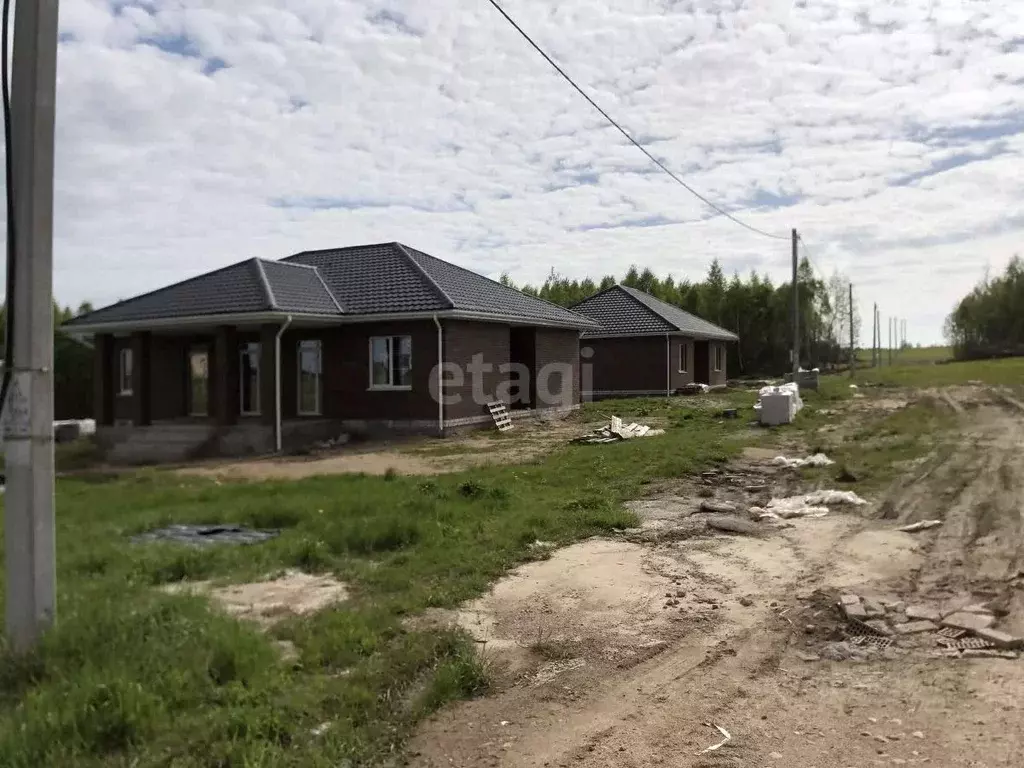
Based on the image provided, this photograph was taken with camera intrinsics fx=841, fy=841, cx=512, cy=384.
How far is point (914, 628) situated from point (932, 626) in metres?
0.12

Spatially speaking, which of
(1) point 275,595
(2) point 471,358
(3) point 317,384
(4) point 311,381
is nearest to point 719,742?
(1) point 275,595

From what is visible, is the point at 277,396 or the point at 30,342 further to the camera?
the point at 277,396

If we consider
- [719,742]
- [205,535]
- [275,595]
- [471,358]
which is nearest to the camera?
[719,742]

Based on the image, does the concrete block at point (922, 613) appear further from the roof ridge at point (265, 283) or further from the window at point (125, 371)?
the window at point (125, 371)

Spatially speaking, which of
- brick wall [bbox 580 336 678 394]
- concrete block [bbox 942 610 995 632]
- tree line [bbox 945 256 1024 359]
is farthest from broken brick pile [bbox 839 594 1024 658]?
tree line [bbox 945 256 1024 359]

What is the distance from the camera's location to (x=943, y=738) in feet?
12.6

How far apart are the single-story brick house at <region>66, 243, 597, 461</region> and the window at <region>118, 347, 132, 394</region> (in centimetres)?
3

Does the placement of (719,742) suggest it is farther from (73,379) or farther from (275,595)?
(73,379)

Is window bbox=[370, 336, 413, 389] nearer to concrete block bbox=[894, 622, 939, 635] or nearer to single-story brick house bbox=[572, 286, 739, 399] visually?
single-story brick house bbox=[572, 286, 739, 399]

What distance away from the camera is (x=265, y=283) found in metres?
19.2

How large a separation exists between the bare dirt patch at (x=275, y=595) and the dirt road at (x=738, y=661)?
1204mm

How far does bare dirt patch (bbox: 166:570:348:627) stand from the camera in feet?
19.6

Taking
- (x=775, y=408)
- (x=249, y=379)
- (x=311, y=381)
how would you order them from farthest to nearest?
(x=249, y=379)
(x=311, y=381)
(x=775, y=408)

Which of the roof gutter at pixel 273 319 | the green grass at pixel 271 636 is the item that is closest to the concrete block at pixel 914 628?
the green grass at pixel 271 636
